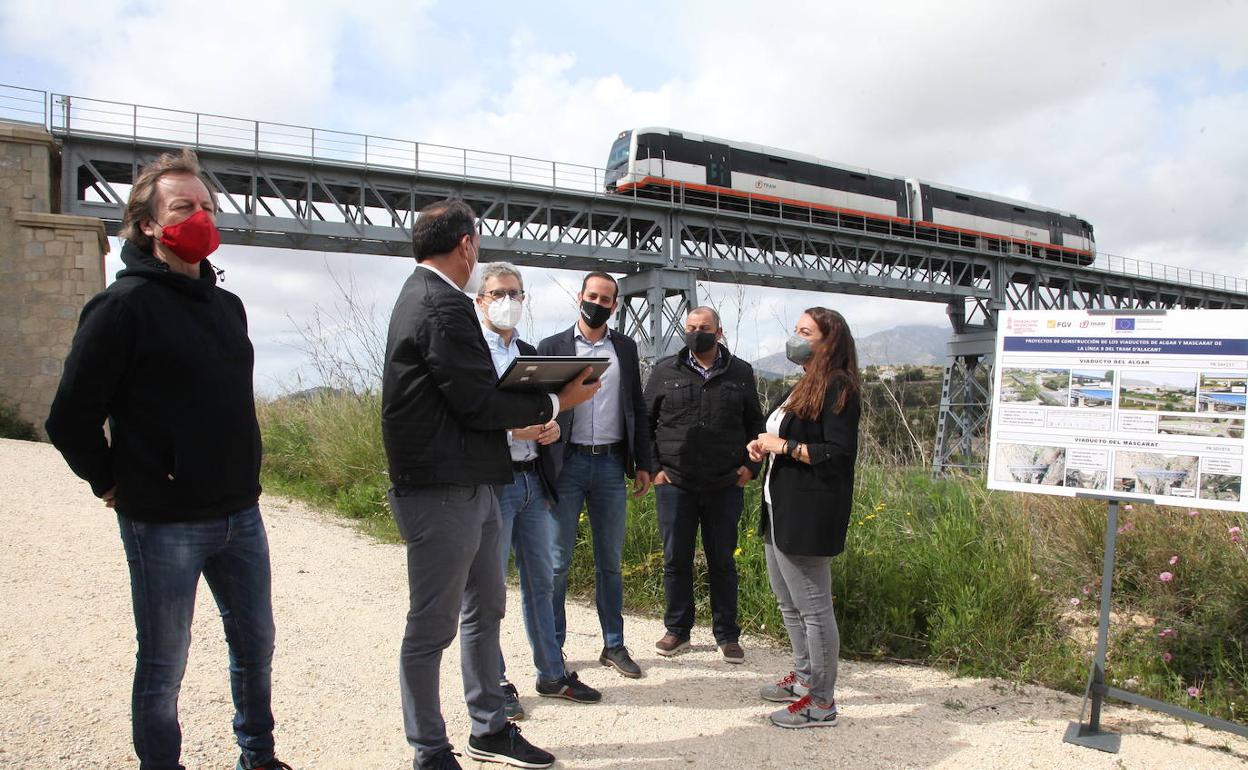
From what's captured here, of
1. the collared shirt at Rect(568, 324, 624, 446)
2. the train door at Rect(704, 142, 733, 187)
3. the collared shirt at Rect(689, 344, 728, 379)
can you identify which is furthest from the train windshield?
the collared shirt at Rect(568, 324, 624, 446)

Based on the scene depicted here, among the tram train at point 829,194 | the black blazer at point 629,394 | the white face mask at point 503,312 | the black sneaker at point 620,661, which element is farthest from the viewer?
the tram train at point 829,194

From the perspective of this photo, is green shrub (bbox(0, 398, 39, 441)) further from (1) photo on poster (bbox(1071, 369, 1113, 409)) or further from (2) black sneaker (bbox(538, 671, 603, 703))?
(1) photo on poster (bbox(1071, 369, 1113, 409))

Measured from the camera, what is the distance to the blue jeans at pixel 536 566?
367 centimetres

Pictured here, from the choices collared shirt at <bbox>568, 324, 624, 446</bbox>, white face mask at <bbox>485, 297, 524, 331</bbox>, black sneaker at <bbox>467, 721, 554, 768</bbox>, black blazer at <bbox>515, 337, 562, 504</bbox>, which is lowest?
black sneaker at <bbox>467, 721, 554, 768</bbox>

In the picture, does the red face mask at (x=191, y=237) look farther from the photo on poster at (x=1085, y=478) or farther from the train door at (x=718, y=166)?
the train door at (x=718, y=166)

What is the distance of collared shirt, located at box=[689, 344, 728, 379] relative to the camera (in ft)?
15.1

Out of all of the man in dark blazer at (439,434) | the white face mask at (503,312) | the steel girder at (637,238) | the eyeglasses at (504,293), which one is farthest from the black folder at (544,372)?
the steel girder at (637,238)

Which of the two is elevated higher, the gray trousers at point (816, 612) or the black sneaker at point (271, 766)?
the gray trousers at point (816, 612)

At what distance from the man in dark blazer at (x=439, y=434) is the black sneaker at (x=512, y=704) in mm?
749

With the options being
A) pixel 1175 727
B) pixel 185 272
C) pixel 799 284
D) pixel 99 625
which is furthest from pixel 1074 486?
pixel 799 284

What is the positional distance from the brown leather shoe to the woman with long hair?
0.99 metres

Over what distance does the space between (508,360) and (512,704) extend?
155 cm

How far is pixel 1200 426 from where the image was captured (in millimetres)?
3236

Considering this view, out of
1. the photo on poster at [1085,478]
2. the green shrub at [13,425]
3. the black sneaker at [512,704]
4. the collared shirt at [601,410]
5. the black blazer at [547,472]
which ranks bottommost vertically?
the green shrub at [13,425]
